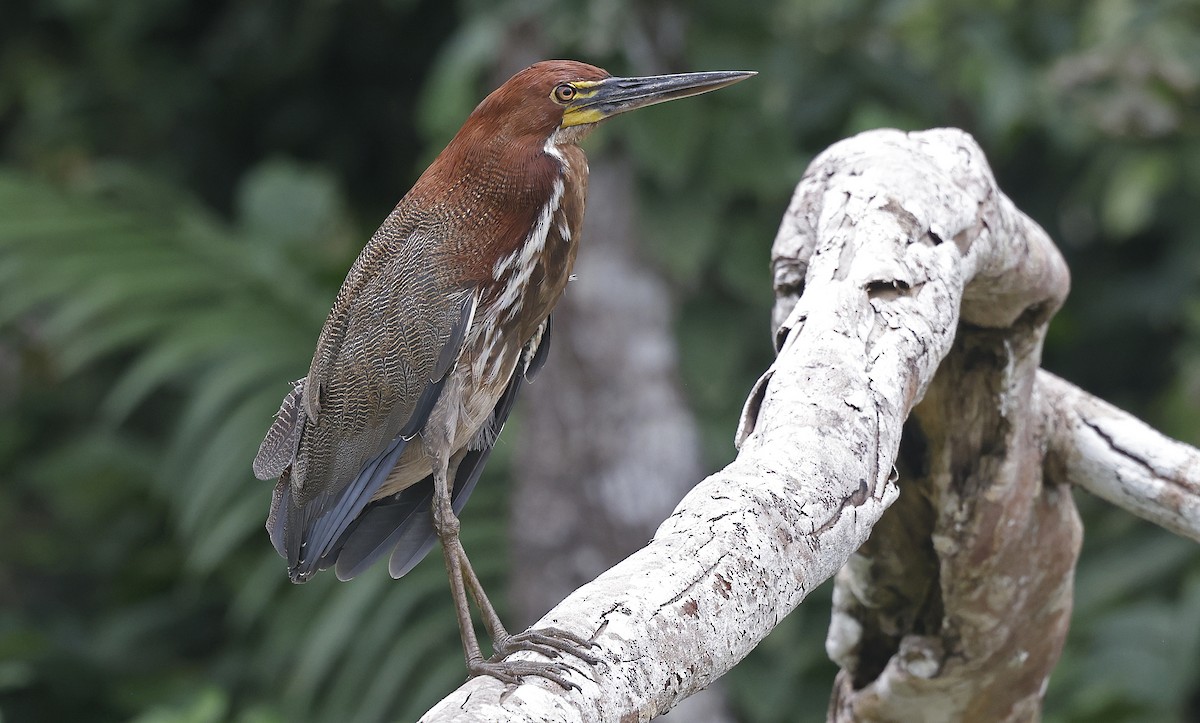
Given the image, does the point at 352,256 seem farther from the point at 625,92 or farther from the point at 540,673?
the point at 540,673

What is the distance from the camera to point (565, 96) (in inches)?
73.2

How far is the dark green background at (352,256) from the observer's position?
12.2ft

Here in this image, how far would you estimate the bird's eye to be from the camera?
185 cm

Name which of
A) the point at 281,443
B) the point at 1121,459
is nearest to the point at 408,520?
the point at 281,443

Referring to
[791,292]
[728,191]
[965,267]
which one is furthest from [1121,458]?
[728,191]

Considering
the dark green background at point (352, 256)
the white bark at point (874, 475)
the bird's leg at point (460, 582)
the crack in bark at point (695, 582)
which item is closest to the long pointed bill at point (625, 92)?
the white bark at point (874, 475)

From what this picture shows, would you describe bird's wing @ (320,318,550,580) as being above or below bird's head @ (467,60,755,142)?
below

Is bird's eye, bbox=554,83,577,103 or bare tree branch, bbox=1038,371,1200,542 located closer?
bird's eye, bbox=554,83,577,103

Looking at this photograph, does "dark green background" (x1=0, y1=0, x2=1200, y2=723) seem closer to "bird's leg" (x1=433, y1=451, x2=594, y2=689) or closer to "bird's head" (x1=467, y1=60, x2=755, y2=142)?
"bird's leg" (x1=433, y1=451, x2=594, y2=689)

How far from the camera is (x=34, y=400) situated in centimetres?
505

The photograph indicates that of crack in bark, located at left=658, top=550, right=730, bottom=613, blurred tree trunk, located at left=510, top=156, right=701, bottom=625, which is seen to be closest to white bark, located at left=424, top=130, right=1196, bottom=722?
crack in bark, located at left=658, top=550, right=730, bottom=613

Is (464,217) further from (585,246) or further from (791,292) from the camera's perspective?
(585,246)

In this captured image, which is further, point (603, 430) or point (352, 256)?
point (352, 256)

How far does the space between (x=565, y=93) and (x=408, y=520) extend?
69cm
